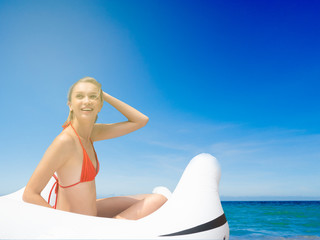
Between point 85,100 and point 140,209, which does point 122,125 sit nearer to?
point 85,100

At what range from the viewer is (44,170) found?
1.56m

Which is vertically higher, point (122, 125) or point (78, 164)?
point (122, 125)

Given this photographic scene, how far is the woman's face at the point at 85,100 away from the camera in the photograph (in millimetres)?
1818

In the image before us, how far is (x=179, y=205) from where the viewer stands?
5.20 ft

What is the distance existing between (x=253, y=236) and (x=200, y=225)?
7.10 metres

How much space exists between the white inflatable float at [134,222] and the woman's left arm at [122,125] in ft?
2.30

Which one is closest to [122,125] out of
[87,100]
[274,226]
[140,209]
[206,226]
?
[87,100]

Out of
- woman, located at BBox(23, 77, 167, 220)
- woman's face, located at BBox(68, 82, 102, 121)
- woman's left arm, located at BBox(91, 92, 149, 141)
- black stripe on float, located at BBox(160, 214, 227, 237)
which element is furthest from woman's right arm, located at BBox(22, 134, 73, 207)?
black stripe on float, located at BBox(160, 214, 227, 237)

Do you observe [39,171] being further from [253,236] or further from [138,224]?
[253,236]

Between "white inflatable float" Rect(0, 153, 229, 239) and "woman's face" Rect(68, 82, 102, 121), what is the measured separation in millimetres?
648

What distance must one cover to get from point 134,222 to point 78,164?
21.2 inches

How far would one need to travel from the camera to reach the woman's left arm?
2.13 meters

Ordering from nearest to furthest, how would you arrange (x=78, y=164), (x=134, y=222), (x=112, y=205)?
(x=134, y=222) → (x=78, y=164) → (x=112, y=205)

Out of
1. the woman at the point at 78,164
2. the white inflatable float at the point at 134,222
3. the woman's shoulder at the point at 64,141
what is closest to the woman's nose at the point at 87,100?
the woman at the point at 78,164
